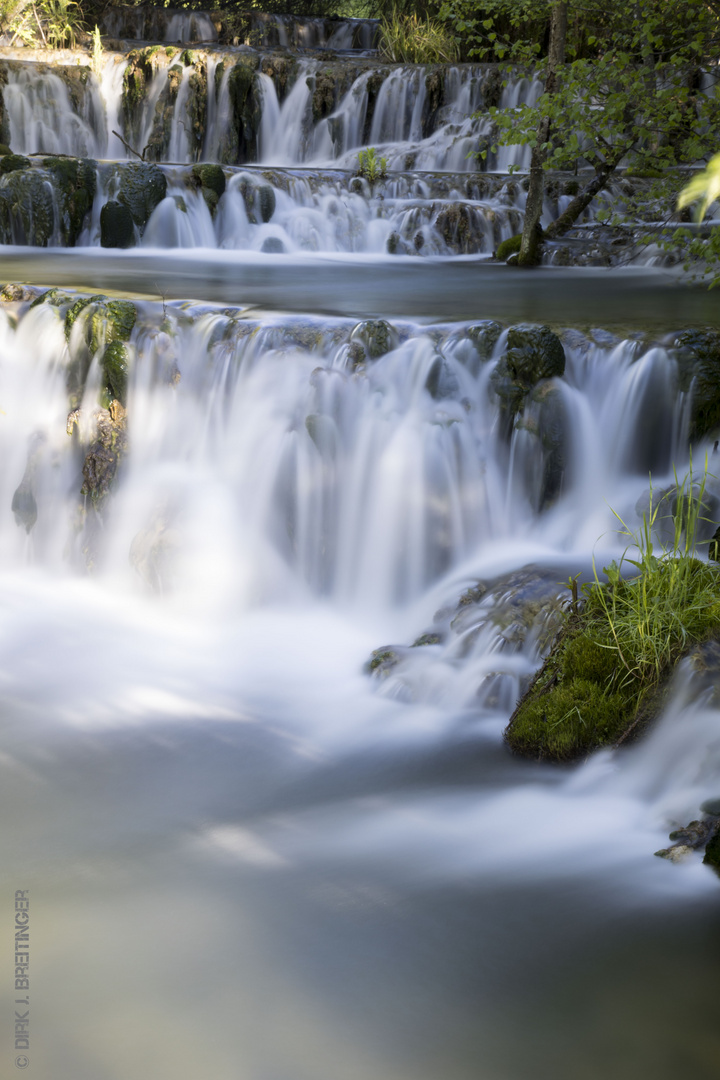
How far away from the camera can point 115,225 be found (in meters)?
10.5

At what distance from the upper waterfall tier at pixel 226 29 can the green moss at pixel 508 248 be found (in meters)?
11.1

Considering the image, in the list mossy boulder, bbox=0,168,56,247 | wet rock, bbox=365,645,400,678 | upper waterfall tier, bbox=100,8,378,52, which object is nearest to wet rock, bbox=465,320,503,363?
wet rock, bbox=365,645,400,678

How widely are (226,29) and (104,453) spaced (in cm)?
1587

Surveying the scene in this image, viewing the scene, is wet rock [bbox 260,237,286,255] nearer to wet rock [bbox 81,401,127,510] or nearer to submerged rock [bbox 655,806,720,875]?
wet rock [bbox 81,401,127,510]

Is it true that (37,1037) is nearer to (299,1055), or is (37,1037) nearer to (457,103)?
(299,1055)

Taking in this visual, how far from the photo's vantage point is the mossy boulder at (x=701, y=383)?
539 cm

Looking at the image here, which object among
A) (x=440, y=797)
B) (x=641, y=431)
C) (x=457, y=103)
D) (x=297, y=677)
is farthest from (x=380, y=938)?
(x=457, y=103)

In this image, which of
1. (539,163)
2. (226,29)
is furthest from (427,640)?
(226,29)

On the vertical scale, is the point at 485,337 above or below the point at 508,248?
below

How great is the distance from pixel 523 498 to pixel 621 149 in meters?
2.85

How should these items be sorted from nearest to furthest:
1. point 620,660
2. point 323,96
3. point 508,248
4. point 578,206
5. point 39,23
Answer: point 620,660 → point 578,206 → point 508,248 → point 323,96 → point 39,23

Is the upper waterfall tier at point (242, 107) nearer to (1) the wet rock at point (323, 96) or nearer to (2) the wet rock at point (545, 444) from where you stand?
(1) the wet rock at point (323, 96)

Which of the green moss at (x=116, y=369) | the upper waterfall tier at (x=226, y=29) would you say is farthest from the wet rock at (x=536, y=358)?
the upper waterfall tier at (x=226, y=29)

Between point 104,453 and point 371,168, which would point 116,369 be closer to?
point 104,453
